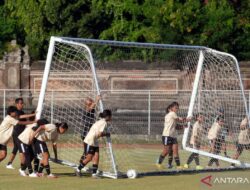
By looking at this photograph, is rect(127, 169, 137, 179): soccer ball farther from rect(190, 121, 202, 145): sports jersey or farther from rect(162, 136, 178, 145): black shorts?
rect(190, 121, 202, 145): sports jersey

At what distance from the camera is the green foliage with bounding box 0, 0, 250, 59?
39938 mm

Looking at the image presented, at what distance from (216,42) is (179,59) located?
16.9m

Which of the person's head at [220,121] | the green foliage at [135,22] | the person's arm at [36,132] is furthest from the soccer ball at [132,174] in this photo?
the green foliage at [135,22]

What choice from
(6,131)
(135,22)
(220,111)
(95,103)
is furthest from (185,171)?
(135,22)

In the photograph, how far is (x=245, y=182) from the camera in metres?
17.5

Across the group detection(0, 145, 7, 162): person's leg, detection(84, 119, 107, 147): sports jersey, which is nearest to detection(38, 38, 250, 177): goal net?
detection(84, 119, 107, 147): sports jersey

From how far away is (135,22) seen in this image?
1692 inches

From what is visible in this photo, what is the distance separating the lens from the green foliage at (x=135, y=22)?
3994cm

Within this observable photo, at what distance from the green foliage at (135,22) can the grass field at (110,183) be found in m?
21.3

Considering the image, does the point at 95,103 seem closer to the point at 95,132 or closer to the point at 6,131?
the point at 95,132

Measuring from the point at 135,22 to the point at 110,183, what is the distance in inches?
1032

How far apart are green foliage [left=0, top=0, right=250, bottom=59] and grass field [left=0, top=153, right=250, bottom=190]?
69.9ft

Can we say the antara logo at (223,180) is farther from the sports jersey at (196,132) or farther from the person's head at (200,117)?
the person's head at (200,117)

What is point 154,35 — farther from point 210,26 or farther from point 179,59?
point 179,59
